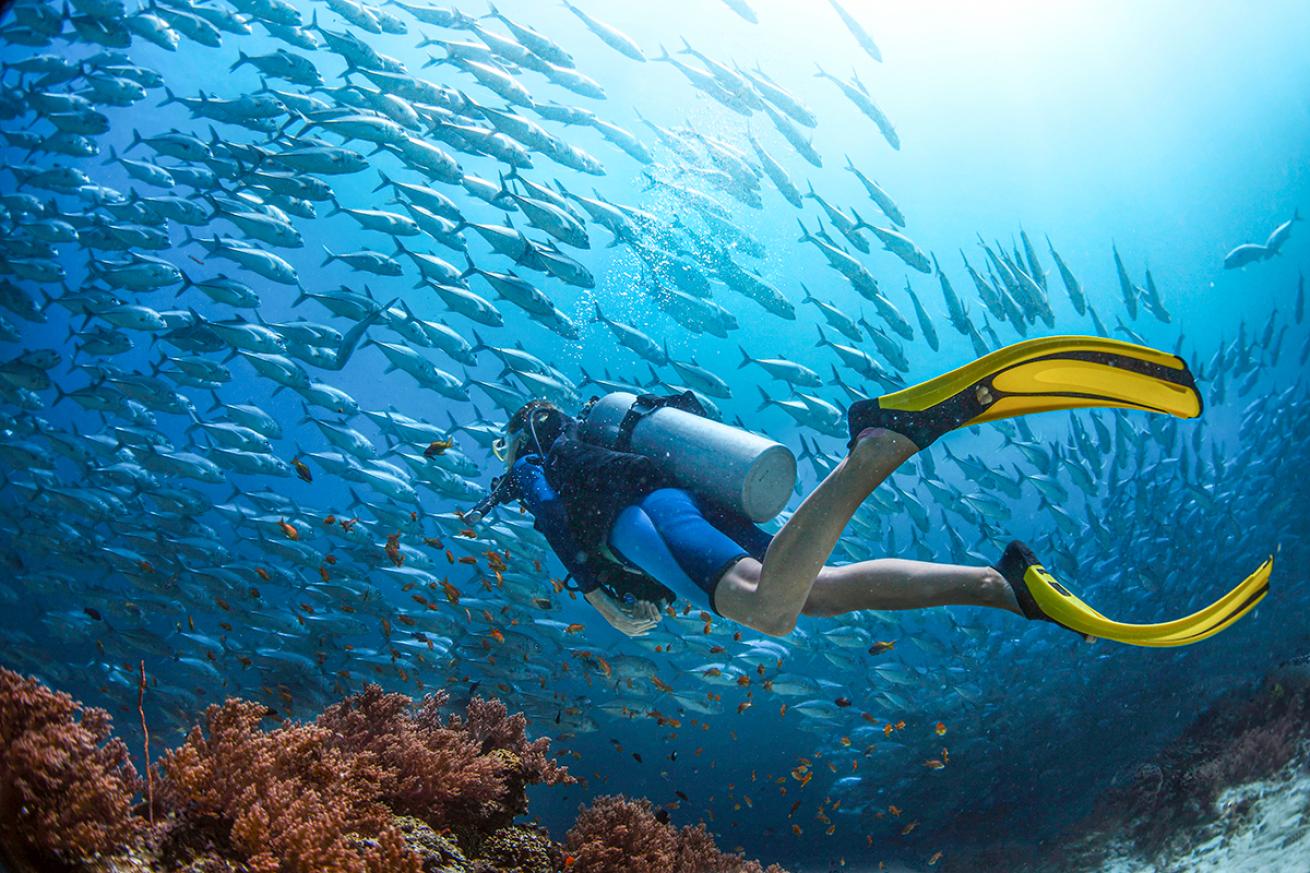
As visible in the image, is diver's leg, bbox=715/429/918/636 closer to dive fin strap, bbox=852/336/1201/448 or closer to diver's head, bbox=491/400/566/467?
dive fin strap, bbox=852/336/1201/448

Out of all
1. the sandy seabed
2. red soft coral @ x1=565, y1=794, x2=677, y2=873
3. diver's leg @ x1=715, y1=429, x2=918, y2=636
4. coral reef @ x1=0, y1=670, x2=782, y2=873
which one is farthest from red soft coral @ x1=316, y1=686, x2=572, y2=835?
the sandy seabed

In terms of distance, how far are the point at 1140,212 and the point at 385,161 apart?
37465 mm

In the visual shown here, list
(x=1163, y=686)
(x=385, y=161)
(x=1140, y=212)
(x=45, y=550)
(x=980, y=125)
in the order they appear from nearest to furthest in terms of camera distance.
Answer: (x=1163, y=686) < (x=45, y=550) < (x=385, y=161) < (x=980, y=125) < (x=1140, y=212)

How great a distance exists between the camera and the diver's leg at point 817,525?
2.27 metres

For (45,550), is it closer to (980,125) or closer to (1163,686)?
(1163,686)

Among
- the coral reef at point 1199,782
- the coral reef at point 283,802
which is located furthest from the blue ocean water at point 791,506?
the coral reef at point 283,802

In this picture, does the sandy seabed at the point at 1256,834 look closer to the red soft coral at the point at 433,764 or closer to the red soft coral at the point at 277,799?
the red soft coral at the point at 433,764

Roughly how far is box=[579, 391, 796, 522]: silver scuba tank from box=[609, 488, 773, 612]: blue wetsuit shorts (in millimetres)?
94

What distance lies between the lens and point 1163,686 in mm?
12008

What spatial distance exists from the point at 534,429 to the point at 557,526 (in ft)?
2.48

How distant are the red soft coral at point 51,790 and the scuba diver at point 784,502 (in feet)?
5.99

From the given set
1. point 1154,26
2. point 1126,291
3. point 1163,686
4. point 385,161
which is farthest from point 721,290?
point 1163,686

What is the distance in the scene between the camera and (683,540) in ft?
9.03

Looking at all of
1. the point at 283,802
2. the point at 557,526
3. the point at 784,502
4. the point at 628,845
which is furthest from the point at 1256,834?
the point at 283,802
